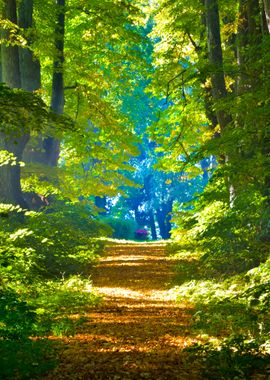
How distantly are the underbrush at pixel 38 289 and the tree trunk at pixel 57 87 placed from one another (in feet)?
7.62

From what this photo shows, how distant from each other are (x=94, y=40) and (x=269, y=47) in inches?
453

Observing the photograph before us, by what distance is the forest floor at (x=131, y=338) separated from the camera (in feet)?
15.5

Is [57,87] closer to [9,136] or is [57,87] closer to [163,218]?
[9,136]

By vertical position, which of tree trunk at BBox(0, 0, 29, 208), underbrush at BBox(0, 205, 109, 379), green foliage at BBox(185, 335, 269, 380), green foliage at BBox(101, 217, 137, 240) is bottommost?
green foliage at BBox(185, 335, 269, 380)

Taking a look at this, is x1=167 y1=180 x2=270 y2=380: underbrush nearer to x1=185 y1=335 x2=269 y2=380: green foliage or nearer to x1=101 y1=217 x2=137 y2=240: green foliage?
x1=185 y1=335 x2=269 y2=380: green foliage

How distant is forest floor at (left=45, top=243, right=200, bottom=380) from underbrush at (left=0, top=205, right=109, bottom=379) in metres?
0.22

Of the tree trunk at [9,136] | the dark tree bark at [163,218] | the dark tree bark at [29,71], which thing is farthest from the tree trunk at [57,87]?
the dark tree bark at [163,218]

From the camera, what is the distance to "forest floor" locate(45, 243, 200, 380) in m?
4.72

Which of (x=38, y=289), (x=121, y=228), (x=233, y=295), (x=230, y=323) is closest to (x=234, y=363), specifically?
(x=230, y=323)

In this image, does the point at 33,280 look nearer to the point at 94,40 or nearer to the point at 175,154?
the point at 175,154

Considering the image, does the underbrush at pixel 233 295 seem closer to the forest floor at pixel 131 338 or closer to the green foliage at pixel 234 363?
the green foliage at pixel 234 363

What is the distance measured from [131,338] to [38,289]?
119 inches

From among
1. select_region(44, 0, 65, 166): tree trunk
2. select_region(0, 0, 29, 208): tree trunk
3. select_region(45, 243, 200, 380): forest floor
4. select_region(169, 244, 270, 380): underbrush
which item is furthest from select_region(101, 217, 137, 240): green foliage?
select_region(169, 244, 270, 380): underbrush

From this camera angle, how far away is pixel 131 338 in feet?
19.8
